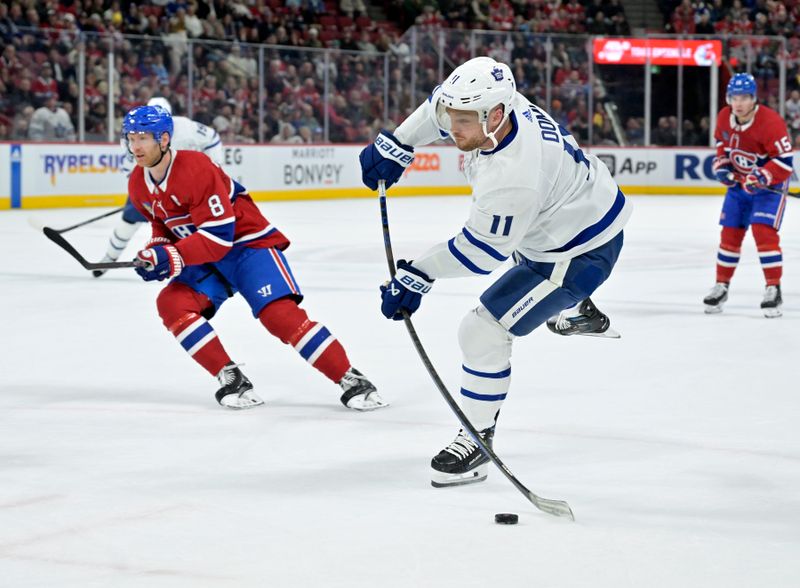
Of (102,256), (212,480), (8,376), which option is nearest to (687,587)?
(212,480)

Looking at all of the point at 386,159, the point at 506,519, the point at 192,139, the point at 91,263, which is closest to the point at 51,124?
the point at 192,139

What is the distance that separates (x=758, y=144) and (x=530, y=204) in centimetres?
390

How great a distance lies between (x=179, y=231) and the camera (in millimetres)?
4332

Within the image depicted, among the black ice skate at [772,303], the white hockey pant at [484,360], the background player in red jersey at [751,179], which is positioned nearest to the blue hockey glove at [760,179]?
the background player in red jersey at [751,179]

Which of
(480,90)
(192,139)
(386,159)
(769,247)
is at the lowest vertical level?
(769,247)

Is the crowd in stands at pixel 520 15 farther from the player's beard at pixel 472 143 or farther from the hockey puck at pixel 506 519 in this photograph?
the hockey puck at pixel 506 519

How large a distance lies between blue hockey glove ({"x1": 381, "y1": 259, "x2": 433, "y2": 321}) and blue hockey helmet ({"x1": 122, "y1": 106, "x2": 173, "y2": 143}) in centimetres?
127

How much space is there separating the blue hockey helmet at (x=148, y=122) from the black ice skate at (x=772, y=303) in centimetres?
343

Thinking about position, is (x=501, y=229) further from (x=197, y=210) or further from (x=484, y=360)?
(x=197, y=210)

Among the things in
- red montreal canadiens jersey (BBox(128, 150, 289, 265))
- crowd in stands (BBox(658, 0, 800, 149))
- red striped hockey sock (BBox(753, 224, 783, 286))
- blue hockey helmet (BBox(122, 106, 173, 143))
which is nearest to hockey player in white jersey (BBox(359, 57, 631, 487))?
red montreal canadiens jersey (BBox(128, 150, 289, 265))

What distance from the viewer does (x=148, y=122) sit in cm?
410

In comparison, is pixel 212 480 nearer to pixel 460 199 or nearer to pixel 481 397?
pixel 481 397

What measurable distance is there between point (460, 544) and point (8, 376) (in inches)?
102

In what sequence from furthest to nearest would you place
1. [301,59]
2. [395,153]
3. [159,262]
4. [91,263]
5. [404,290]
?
1. [301,59]
2. [91,263]
3. [159,262]
4. [395,153]
5. [404,290]
